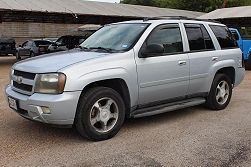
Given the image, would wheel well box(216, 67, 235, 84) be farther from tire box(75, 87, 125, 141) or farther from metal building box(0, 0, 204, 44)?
metal building box(0, 0, 204, 44)

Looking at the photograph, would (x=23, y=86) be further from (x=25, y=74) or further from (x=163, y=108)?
(x=163, y=108)

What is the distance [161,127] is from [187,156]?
1.36 m

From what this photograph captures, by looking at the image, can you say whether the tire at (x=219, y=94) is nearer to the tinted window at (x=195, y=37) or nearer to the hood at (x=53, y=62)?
the tinted window at (x=195, y=37)

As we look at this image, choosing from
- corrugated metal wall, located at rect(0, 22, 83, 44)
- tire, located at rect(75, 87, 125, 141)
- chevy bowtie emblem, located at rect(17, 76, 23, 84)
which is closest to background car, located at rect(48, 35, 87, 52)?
chevy bowtie emblem, located at rect(17, 76, 23, 84)

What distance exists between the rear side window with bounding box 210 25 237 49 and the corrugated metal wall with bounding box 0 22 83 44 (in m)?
33.2

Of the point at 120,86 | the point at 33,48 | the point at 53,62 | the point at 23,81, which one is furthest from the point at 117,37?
the point at 33,48

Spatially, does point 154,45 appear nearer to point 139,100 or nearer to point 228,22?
point 139,100

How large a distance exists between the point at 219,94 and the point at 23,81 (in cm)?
385

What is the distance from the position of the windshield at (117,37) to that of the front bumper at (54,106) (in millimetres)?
1259

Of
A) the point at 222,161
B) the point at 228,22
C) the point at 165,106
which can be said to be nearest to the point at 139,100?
the point at 165,106

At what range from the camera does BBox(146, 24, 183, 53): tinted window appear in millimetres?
6008

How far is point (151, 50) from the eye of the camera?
5.66m

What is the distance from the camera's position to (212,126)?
6.05 m

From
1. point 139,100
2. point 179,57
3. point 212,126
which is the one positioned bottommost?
point 212,126
